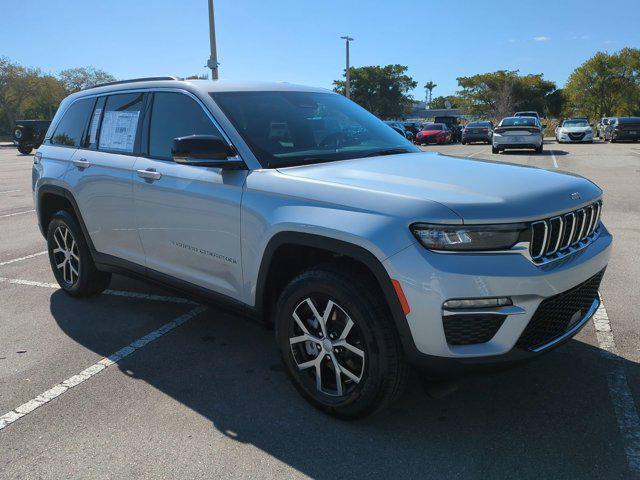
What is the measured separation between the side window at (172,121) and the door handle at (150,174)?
12 centimetres

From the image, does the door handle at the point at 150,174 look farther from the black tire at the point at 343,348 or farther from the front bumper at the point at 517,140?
the front bumper at the point at 517,140

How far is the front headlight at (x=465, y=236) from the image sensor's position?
240 centimetres

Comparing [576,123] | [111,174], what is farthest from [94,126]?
[576,123]

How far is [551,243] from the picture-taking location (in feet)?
8.59

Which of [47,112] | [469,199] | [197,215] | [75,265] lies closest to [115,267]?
Result: [75,265]

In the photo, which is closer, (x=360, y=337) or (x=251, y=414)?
(x=360, y=337)

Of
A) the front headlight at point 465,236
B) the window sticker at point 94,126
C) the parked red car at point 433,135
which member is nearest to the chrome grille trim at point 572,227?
the front headlight at point 465,236

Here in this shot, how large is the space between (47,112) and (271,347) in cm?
9213

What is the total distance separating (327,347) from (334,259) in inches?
18.0

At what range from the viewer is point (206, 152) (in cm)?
308

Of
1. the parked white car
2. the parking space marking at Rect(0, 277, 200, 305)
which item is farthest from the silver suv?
the parked white car

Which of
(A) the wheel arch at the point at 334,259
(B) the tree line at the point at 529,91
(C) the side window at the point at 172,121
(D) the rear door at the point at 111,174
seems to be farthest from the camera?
(B) the tree line at the point at 529,91

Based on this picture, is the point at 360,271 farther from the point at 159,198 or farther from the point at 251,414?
the point at 159,198

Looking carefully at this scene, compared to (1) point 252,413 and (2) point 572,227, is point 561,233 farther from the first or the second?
(1) point 252,413
